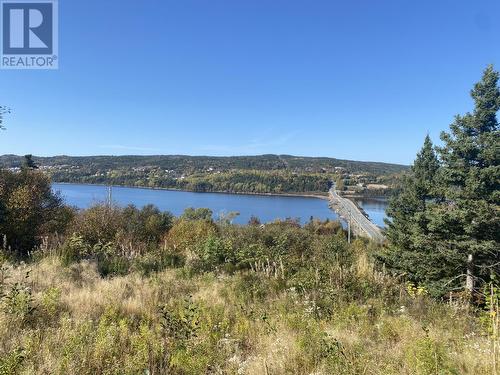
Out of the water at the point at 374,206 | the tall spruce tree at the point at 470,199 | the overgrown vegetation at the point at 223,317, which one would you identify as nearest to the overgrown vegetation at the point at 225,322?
the overgrown vegetation at the point at 223,317

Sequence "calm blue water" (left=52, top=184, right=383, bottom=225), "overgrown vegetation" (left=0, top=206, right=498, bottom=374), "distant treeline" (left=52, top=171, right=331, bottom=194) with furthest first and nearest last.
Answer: "distant treeline" (left=52, top=171, right=331, bottom=194) → "calm blue water" (left=52, top=184, right=383, bottom=225) → "overgrown vegetation" (left=0, top=206, right=498, bottom=374)

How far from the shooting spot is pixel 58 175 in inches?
4921

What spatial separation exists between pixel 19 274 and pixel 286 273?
15.4 feet

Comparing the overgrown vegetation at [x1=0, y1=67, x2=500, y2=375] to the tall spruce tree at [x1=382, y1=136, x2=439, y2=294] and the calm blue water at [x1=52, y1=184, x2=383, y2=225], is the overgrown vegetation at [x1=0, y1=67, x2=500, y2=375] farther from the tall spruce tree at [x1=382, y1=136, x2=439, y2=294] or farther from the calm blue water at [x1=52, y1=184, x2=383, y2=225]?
the calm blue water at [x1=52, y1=184, x2=383, y2=225]

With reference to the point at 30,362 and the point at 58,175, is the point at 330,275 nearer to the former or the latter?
the point at 30,362

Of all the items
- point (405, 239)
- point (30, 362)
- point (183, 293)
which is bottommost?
point (405, 239)

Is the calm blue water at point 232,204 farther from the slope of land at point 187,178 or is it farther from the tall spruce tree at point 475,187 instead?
the tall spruce tree at point 475,187

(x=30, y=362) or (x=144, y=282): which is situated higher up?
(x=30, y=362)

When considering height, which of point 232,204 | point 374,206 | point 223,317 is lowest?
point 232,204

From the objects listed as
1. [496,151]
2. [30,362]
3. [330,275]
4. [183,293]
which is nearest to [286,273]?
[330,275]

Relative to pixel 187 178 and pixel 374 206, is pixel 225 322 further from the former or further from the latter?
pixel 187 178

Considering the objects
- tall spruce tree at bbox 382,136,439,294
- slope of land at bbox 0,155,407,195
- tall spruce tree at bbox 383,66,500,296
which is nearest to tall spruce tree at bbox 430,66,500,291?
tall spruce tree at bbox 383,66,500,296

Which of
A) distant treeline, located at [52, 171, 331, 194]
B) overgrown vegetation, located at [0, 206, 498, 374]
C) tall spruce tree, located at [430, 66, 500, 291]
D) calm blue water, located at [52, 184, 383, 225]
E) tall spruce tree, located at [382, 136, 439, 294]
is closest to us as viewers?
overgrown vegetation, located at [0, 206, 498, 374]

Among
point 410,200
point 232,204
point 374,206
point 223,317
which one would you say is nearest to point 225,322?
point 223,317
